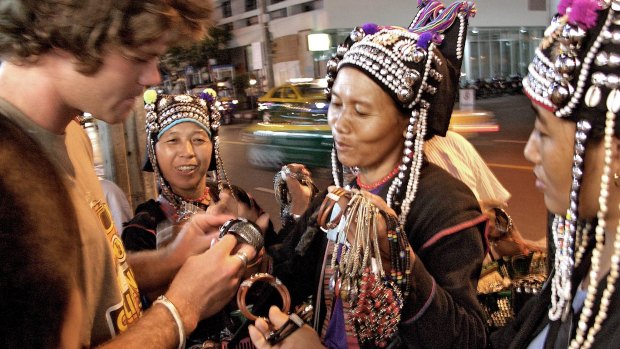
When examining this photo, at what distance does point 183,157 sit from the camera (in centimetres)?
290

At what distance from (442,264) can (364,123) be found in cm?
64

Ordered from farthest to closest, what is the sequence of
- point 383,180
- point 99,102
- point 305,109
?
point 305,109 < point 383,180 < point 99,102

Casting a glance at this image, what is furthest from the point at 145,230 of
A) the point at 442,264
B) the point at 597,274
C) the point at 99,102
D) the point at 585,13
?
the point at 585,13

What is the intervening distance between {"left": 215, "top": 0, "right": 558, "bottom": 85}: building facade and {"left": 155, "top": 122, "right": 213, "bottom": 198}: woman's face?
15.1 meters

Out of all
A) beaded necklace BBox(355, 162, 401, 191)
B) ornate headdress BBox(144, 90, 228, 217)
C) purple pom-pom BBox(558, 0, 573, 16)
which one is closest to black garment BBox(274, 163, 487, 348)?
beaded necklace BBox(355, 162, 401, 191)

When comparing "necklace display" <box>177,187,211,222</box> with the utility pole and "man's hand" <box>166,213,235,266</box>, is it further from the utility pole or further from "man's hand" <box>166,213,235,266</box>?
the utility pole

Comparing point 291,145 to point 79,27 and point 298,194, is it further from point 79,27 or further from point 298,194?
point 79,27

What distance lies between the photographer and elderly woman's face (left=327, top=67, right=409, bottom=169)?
1970 mm

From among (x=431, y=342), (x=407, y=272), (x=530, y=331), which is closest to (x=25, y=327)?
(x=407, y=272)

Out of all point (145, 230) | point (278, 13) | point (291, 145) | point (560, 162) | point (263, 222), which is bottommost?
point (291, 145)

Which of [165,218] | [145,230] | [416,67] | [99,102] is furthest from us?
[165,218]

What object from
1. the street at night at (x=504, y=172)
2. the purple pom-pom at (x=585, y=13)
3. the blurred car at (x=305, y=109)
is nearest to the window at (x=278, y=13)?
the street at night at (x=504, y=172)

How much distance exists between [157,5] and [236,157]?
1301 centimetres

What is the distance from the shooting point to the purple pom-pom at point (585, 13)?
1134mm
